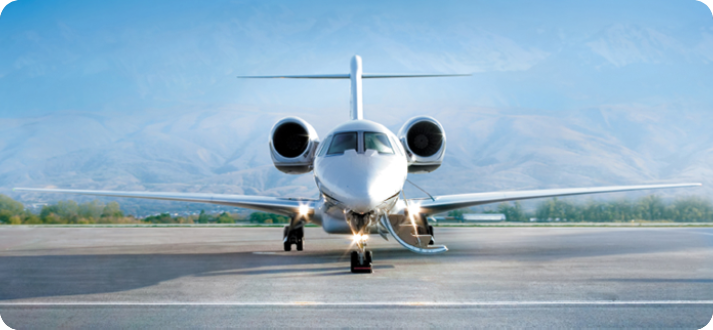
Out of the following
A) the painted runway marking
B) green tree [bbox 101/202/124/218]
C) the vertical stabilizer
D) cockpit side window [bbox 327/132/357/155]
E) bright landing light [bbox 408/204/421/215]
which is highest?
the vertical stabilizer

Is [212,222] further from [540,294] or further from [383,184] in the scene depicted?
[540,294]

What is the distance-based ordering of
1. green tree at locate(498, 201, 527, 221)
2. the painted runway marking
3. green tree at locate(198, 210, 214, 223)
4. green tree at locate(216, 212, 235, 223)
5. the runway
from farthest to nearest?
green tree at locate(216, 212, 235, 223), green tree at locate(198, 210, 214, 223), green tree at locate(498, 201, 527, 221), the painted runway marking, the runway

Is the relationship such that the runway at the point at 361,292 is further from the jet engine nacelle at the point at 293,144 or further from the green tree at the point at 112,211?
the green tree at the point at 112,211

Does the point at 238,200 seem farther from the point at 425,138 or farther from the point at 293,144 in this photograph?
the point at 425,138

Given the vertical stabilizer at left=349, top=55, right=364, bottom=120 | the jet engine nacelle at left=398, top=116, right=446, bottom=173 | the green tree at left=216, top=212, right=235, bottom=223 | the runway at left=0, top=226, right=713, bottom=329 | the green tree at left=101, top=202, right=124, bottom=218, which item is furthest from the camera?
the green tree at left=216, top=212, right=235, bottom=223

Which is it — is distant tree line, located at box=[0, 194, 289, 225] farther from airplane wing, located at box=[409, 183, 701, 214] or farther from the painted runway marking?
the painted runway marking

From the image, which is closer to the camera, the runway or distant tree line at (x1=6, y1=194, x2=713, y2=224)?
the runway

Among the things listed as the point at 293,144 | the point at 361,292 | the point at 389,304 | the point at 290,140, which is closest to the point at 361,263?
the point at 361,292

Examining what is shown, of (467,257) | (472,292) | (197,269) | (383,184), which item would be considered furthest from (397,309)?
(467,257)

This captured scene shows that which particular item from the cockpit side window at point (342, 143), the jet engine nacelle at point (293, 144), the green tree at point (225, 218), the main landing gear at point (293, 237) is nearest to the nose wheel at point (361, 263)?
the cockpit side window at point (342, 143)

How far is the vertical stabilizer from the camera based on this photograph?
1767 centimetres

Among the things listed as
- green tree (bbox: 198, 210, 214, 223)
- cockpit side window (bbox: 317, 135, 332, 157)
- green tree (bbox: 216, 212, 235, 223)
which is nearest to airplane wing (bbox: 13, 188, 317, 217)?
cockpit side window (bbox: 317, 135, 332, 157)

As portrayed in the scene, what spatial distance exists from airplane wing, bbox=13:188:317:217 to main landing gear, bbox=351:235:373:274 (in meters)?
3.36

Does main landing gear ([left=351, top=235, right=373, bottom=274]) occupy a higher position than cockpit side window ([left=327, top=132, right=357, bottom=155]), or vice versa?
cockpit side window ([left=327, top=132, right=357, bottom=155])
